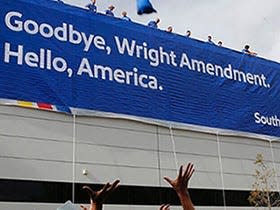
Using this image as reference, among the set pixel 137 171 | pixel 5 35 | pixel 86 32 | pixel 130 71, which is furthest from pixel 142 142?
pixel 5 35

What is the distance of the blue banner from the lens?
34.8 feet

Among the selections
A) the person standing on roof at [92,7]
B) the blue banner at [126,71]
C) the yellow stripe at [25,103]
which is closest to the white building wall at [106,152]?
the yellow stripe at [25,103]

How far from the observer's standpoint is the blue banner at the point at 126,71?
1062 centimetres

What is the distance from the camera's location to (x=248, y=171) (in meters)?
14.2

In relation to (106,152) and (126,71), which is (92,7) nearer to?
(126,71)

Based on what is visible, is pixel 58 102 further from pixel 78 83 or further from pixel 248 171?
pixel 248 171

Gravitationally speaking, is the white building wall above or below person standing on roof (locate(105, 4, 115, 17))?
below

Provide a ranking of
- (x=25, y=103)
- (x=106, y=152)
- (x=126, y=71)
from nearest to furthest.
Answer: (x=25, y=103) < (x=106, y=152) < (x=126, y=71)

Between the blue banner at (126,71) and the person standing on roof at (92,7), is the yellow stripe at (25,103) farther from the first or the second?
the person standing on roof at (92,7)

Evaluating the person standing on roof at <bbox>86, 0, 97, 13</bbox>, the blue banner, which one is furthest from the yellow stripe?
the person standing on roof at <bbox>86, 0, 97, 13</bbox>

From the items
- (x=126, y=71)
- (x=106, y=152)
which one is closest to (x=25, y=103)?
(x=106, y=152)

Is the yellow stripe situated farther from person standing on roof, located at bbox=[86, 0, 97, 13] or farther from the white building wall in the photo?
person standing on roof, located at bbox=[86, 0, 97, 13]

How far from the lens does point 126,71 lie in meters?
12.1

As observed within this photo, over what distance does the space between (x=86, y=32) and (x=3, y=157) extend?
3.71 metres
